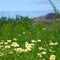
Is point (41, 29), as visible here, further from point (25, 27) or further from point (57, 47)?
point (57, 47)

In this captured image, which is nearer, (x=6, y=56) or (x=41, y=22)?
(x=6, y=56)

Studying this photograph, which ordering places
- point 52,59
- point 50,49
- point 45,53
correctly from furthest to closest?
point 50,49
point 45,53
point 52,59

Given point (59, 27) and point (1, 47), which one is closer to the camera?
point (1, 47)

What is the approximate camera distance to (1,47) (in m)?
5.92

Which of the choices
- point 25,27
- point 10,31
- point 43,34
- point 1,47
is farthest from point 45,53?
point 25,27

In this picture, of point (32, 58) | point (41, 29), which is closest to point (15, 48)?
point (32, 58)

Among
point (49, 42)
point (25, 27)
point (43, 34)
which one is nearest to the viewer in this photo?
point (49, 42)

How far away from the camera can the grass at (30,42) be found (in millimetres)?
5438

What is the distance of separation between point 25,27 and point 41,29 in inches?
27.9

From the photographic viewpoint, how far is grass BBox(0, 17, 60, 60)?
5.44 m

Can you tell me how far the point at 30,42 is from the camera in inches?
268

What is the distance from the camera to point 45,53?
18.1 feet

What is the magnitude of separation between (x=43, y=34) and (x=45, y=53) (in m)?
1.94

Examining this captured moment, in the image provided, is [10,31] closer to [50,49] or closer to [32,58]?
[50,49]
